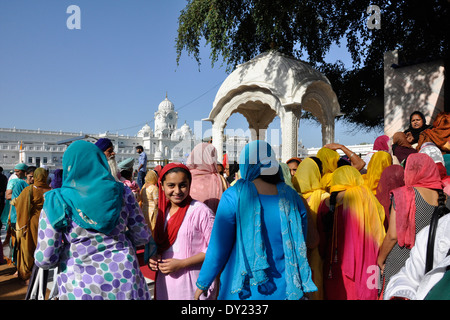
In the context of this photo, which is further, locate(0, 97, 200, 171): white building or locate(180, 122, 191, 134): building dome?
locate(180, 122, 191, 134): building dome

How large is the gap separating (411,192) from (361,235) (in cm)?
61

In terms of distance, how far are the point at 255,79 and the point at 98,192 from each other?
7211 millimetres

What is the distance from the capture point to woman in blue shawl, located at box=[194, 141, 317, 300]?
1.79m

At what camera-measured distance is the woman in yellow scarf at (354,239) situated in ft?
8.93

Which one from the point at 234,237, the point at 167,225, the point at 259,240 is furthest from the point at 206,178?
the point at 259,240

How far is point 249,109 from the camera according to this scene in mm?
10992

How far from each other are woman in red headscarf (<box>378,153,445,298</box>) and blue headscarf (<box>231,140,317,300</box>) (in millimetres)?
947

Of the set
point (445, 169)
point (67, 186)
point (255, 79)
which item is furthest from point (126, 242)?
point (255, 79)

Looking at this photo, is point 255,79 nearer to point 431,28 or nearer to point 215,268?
point 431,28

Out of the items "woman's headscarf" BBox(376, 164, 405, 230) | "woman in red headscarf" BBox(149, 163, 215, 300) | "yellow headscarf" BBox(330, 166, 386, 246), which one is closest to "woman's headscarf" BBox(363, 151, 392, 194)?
"woman's headscarf" BBox(376, 164, 405, 230)

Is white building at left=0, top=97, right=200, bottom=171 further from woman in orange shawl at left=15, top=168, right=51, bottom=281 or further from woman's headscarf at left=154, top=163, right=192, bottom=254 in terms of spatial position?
woman's headscarf at left=154, top=163, right=192, bottom=254

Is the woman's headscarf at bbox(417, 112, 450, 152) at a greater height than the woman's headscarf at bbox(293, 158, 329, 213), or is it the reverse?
the woman's headscarf at bbox(417, 112, 450, 152)

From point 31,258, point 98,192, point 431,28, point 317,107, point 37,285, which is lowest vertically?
point 31,258

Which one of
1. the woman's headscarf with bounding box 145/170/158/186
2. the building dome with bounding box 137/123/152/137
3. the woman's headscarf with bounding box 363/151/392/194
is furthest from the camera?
the building dome with bounding box 137/123/152/137
